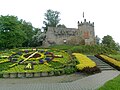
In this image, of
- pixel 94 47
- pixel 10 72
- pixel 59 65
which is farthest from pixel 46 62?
pixel 94 47

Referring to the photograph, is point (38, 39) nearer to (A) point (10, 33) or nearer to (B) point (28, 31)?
(A) point (10, 33)

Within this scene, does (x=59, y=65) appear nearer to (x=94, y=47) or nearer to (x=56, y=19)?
(x=94, y=47)

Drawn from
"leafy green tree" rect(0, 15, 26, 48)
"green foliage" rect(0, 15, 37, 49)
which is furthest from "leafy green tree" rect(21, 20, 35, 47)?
"leafy green tree" rect(0, 15, 26, 48)

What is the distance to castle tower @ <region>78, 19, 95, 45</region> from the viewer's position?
4463cm

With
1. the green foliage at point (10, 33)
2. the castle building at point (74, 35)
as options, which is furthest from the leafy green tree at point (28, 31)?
the castle building at point (74, 35)

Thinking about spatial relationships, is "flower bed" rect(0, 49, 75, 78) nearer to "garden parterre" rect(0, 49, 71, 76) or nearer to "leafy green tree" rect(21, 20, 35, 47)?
"garden parterre" rect(0, 49, 71, 76)

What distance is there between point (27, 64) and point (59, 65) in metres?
2.85

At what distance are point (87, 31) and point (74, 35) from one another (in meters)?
3.69

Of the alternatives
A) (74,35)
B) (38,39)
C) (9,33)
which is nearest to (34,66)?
(74,35)

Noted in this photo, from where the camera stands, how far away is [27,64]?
2409 centimetres

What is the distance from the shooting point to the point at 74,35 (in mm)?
47812

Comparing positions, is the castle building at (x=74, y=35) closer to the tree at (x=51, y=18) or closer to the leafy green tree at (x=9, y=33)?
the leafy green tree at (x=9, y=33)

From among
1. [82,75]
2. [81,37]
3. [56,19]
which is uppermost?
[56,19]

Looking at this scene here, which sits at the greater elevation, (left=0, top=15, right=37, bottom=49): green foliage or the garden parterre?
(left=0, top=15, right=37, bottom=49): green foliage
